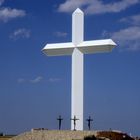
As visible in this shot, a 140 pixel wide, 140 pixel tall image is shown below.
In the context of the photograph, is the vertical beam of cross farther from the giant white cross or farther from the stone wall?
the stone wall

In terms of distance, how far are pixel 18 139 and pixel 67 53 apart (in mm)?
7847

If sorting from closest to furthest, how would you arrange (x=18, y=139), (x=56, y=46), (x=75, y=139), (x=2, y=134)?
1. (x=75, y=139)
2. (x=18, y=139)
3. (x=56, y=46)
4. (x=2, y=134)

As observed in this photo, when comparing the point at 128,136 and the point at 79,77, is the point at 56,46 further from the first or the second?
the point at 128,136

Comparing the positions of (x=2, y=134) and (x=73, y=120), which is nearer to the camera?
(x=73, y=120)

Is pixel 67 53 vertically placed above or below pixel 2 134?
above

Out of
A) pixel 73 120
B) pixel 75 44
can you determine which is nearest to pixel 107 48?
pixel 75 44

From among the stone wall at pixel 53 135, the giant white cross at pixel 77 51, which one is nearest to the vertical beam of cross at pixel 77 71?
the giant white cross at pixel 77 51

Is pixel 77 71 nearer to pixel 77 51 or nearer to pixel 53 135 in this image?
pixel 77 51

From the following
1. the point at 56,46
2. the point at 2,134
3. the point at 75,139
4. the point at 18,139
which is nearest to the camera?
the point at 75,139

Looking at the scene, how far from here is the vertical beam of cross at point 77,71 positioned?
142 ft

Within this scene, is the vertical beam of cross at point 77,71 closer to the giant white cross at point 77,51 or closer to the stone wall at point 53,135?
the giant white cross at point 77,51

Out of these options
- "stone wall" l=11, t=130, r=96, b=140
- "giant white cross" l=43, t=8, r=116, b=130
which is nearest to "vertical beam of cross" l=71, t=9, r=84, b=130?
"giant white cross" l=43, t=8, r=116, b=130

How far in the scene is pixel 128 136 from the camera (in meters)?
40.2

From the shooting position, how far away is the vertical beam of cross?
43.4 m
